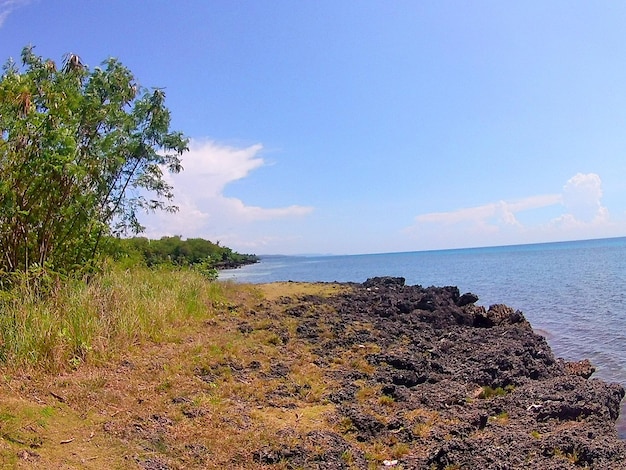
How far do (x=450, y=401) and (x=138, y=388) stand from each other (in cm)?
392

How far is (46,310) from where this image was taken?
6473 mm

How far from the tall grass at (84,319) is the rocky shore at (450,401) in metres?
2.23

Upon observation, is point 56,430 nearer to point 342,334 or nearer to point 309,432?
point 309,432

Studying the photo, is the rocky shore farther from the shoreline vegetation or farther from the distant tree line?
the distant tree line

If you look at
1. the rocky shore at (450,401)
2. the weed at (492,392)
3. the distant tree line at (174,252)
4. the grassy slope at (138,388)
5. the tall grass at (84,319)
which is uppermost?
the distant tree line at (174,252)

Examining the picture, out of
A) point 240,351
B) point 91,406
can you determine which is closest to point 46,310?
point 91,406

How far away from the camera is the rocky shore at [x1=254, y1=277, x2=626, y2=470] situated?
4832 millimetres

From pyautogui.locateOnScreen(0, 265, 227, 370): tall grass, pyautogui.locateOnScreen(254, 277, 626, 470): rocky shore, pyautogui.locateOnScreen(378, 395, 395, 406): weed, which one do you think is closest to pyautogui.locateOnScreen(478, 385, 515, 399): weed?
pyautogui.locateOnScreen(254, 277, 626, 470): rocky shore

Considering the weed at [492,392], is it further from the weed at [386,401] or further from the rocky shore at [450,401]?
the weed at [386,401]

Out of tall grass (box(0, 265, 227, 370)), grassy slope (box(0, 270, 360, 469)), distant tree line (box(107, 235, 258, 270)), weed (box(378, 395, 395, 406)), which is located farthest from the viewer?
distant tree line (box(107, 235, 258, 270))

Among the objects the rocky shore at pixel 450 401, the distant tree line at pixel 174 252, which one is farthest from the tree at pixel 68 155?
the rocky shore at pixel 450 401

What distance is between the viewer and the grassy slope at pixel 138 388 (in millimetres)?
4484

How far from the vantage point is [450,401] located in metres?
6.50

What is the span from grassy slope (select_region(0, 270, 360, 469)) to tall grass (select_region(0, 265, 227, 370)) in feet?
0.06
